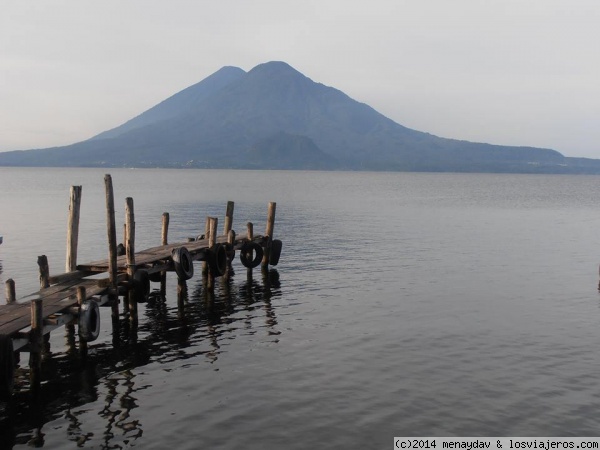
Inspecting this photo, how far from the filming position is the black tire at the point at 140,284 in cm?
2158

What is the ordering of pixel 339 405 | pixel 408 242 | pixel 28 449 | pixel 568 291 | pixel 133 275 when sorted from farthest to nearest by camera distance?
pixel 408 242, pixel 568 291, pixel 133 275, pixel 339 405, pixel 28 449

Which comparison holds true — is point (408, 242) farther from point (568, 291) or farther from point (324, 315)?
point (324, 315)

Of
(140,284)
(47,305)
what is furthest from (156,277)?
(47,305)

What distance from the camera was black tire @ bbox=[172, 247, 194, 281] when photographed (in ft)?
80.3

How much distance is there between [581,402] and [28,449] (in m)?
12.6

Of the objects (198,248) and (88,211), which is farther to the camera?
(88,211)

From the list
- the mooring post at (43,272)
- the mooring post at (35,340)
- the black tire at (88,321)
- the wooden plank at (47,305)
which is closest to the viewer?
the mooring post at (35,340)

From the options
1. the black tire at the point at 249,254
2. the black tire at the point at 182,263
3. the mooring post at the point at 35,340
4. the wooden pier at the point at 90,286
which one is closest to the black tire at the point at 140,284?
the wooden pier at the point at 90,286

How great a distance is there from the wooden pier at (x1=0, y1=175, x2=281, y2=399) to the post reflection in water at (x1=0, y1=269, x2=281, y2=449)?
57 centimetres

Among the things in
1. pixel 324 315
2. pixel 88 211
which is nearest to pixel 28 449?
pixel 324 315

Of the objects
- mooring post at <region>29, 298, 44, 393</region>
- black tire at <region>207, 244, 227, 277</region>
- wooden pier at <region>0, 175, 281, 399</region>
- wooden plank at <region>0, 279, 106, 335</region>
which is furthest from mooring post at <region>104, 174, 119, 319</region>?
black tire at <region>207, 244, 227, 277</region>

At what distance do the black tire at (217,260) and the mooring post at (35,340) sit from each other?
42.5 ft

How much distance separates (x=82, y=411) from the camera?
14258 millimetres

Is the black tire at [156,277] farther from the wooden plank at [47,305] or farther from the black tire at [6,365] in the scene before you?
the black tire at [6,365]
